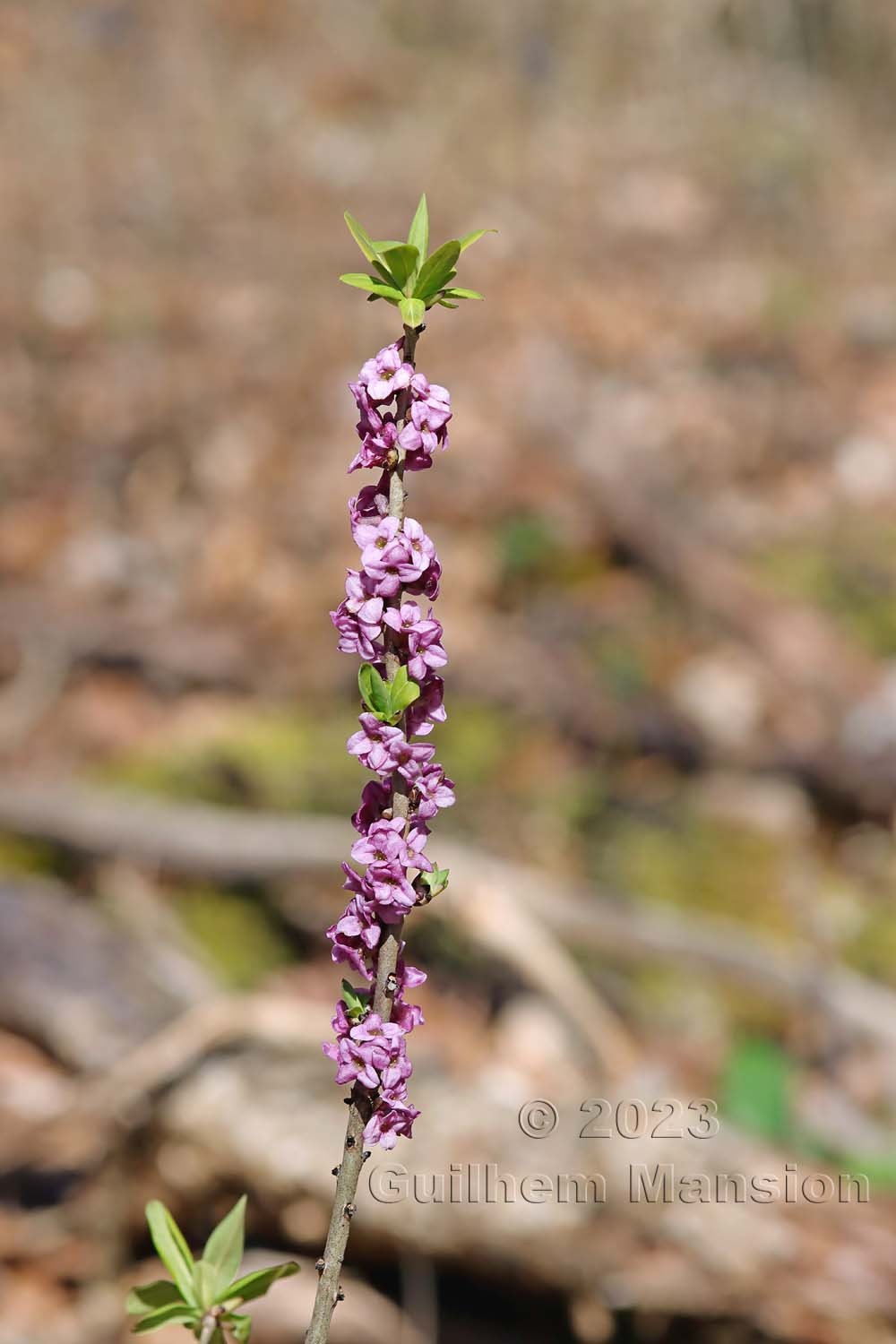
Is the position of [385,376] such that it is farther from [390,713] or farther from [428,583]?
[390,713]

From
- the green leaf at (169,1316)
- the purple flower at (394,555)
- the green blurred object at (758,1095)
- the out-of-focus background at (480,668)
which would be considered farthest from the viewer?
the green blurred object at (758,1095)

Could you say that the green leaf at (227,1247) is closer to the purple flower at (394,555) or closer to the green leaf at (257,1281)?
the green leaf at (257,1281)

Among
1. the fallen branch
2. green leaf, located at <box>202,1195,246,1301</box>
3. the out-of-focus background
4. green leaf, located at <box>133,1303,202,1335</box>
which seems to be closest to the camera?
green leaf, located at <box>133,1303,202,1335</box>

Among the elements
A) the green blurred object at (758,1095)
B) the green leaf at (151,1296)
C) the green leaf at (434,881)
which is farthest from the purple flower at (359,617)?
the green blurred object at (758,1095)

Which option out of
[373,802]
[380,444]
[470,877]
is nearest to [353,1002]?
[373,802]

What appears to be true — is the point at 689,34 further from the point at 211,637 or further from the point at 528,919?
the point at 528,919

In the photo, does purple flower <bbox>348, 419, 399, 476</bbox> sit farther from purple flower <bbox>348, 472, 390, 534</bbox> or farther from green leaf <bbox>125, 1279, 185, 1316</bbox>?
green leaf <bbox>125, 1279, 185, 1316</bbox>

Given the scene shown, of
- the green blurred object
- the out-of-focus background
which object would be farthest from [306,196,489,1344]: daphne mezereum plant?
the green blurred object
